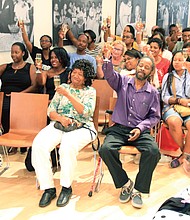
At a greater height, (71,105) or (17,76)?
(17,76)

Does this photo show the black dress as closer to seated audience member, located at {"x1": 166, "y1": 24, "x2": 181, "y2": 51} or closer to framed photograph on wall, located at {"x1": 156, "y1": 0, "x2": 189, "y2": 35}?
seated audience member, located at {"x1": 166, "y1": 24, "x2": 181, "y2": 51}

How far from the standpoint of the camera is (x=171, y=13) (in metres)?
9.76

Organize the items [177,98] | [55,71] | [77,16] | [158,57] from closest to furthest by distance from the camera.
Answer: [177,98]
[55,71]
[158,57]
[77,16]

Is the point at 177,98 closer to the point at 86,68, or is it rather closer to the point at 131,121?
the point at 131,121

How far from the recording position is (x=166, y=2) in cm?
948

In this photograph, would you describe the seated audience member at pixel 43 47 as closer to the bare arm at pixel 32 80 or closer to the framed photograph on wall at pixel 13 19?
the framed photograph on wall at pixel 13 19

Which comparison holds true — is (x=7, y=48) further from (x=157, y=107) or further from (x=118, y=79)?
(x=157, y=107)

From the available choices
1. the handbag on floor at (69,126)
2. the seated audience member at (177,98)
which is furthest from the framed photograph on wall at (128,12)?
the handbag on floor at (69,126)

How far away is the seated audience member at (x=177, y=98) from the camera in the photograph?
4301 mm

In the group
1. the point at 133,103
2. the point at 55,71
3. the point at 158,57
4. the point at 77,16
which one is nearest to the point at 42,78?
the point at 55,71

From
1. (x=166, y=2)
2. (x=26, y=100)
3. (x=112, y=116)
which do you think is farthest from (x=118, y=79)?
(x=166, y=2)

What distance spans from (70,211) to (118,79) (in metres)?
1.31

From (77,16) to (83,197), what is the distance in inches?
136

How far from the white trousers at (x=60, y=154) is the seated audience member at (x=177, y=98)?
1206mm
